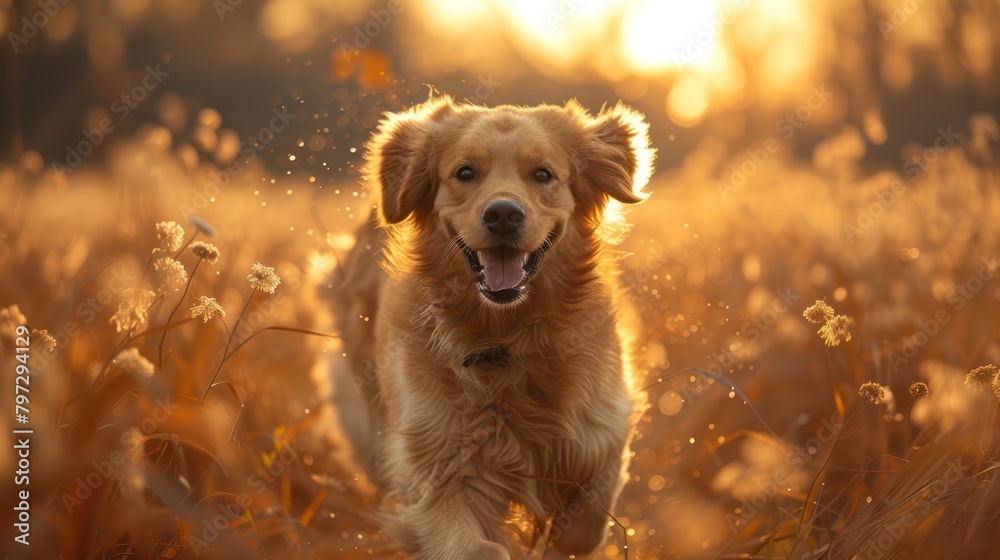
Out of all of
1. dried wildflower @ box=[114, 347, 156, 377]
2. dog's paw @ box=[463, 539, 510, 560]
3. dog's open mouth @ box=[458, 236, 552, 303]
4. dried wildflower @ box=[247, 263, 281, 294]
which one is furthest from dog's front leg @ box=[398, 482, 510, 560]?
dried wildflower @ box=[114, 347, 156, 377]

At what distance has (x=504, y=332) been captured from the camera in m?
3.21

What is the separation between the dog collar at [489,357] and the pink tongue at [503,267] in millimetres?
358

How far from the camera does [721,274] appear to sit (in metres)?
5.27

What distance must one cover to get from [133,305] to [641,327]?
2634 millimetres

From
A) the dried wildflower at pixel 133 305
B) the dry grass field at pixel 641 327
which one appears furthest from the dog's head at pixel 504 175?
the dried wildflower at pixel 133 305

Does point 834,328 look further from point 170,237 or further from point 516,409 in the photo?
point 170,237

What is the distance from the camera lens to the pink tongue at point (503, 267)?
293 cm

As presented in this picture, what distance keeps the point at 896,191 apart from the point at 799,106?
3.02ft

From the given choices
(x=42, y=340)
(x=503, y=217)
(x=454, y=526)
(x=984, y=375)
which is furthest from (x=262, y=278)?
(x=984, y=375)

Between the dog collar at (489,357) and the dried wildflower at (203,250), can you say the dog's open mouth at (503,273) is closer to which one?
the dog collar at (489,357)

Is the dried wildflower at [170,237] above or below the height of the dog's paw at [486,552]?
above

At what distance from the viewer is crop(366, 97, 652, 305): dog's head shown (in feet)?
9.62

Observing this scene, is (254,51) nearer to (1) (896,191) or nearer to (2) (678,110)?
(2) (678,110)

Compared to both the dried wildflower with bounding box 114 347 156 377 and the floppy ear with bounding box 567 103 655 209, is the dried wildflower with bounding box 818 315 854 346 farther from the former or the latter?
the dried wildflower with bounding box 114 347 156 377
